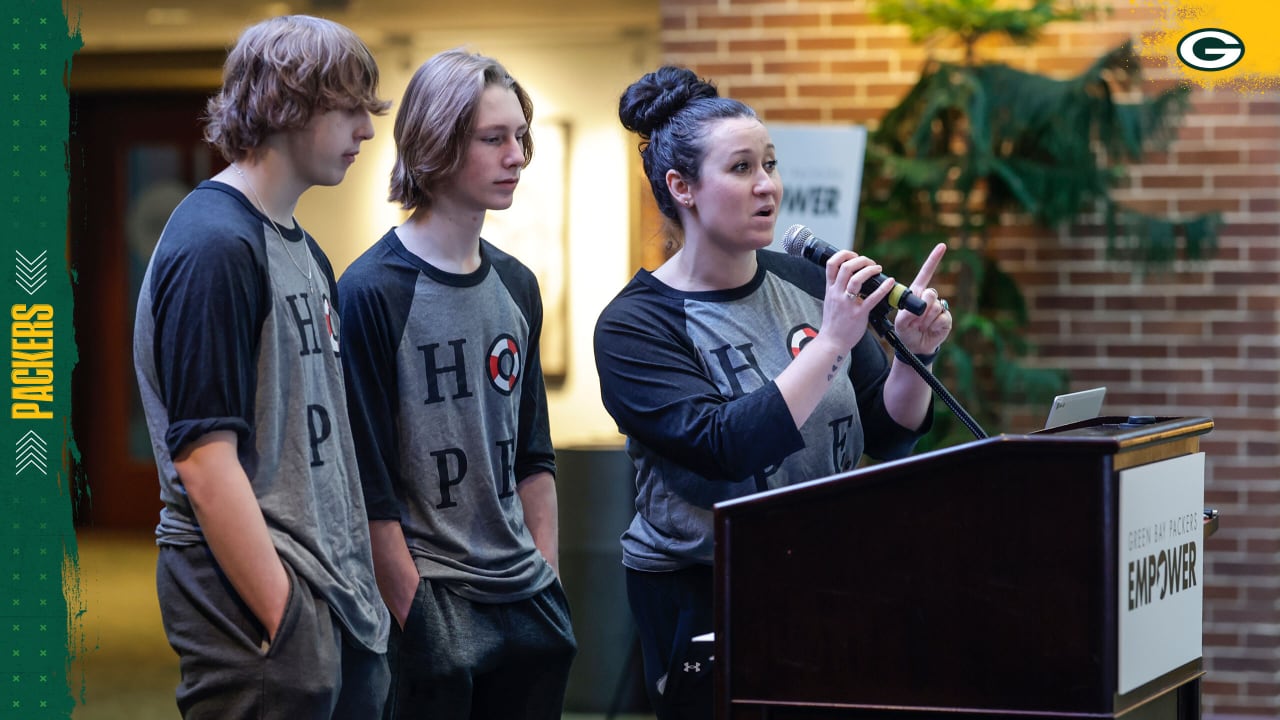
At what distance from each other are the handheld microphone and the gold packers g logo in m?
2.42

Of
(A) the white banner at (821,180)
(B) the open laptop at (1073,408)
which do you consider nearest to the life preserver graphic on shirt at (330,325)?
(B) the open laptop at (1073,408)

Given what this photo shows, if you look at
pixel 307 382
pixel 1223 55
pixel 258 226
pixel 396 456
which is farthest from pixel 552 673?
pixel 1223 55

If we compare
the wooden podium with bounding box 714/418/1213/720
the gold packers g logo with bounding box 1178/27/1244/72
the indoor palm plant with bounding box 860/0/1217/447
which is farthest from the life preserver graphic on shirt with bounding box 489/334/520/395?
the gold packers g logo with bounding box 1178/27/1244/72

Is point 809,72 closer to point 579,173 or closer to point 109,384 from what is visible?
point 579,173

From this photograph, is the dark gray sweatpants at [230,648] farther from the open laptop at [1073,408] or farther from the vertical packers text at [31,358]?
the vertical packers text at [31,358]

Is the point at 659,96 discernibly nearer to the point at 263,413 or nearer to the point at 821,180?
the point at 263,413

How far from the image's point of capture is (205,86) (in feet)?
17.4

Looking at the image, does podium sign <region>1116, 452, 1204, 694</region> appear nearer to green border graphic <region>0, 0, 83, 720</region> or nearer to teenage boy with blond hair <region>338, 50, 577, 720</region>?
teenage boy with blond hair <region>338, 50, 577, 720</region>

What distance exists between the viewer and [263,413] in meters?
1.57

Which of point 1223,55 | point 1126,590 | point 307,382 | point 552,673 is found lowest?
point 552,673

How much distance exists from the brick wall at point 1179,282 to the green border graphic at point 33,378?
208 centimetres

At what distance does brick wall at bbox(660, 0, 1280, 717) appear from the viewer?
13.5 ft

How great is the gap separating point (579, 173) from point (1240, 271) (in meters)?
2.17

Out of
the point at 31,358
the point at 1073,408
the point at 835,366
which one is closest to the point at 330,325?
the point at 835,366
